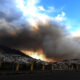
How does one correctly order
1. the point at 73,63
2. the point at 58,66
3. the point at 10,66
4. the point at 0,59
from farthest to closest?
the point at 73,63
the point at 58,66
the point at 10,66
the point at 0,59

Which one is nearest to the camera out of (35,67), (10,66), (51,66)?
(10,66)

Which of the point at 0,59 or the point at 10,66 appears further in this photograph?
the point at 10,66

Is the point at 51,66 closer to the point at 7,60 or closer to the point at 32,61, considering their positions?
the point at 32,61

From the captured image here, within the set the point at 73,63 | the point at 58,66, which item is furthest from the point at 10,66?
the point at 73,63

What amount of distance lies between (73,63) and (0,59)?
4123 inches

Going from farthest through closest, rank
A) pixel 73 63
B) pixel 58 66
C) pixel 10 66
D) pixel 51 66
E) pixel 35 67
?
1. pixel 73 63
2. pixel 58 66
3. pixel 51 66
4. pixel 35 67
5. pixel 10 66

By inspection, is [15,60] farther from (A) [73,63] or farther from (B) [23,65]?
(A) [73,63]

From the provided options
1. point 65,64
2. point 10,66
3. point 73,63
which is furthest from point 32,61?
point 73,63

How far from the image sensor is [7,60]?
352ft

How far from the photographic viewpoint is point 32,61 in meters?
112

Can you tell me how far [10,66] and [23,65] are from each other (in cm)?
1139

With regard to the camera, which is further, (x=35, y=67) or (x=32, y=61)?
(x=35, y=67)

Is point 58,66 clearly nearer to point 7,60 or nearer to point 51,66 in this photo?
point 51,66

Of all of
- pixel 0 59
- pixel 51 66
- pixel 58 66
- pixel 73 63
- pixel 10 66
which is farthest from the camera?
pixel 73 63
